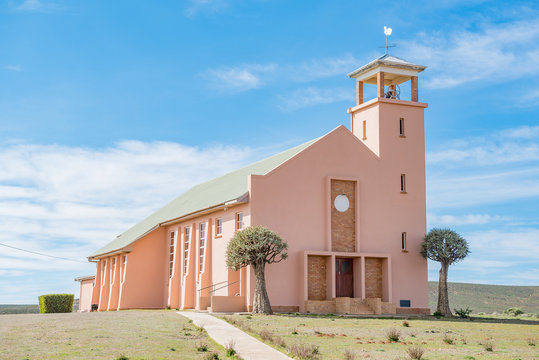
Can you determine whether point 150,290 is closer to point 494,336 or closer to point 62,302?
point 62,302

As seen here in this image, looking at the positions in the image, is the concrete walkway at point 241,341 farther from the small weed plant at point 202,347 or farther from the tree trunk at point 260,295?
the tree trunk at point 260,295

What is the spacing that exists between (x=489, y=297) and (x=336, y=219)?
42905mm

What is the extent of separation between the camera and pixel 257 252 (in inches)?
1174

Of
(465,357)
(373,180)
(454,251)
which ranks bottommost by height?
(465,357)

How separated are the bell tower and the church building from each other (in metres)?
0.06

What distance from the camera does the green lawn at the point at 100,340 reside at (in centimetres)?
1507

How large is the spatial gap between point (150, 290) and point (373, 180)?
1632 cm

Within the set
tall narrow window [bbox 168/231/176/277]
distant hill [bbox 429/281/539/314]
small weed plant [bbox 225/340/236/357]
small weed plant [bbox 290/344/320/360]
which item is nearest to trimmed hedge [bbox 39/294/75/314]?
tall narrow window [bbox 168/231/176/277]

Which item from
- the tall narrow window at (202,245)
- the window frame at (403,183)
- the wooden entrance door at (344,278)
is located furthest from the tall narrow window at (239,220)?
the window frame at (403,183)

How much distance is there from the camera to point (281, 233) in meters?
32.4

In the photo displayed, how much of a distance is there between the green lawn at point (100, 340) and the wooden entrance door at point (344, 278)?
41.5 feet

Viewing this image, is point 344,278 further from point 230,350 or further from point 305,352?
point 305,352

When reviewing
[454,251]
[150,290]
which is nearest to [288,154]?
[454,251]

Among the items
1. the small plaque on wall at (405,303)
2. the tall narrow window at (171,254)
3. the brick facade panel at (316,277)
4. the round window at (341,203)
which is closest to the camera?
the brick facade panel at (316,277)
